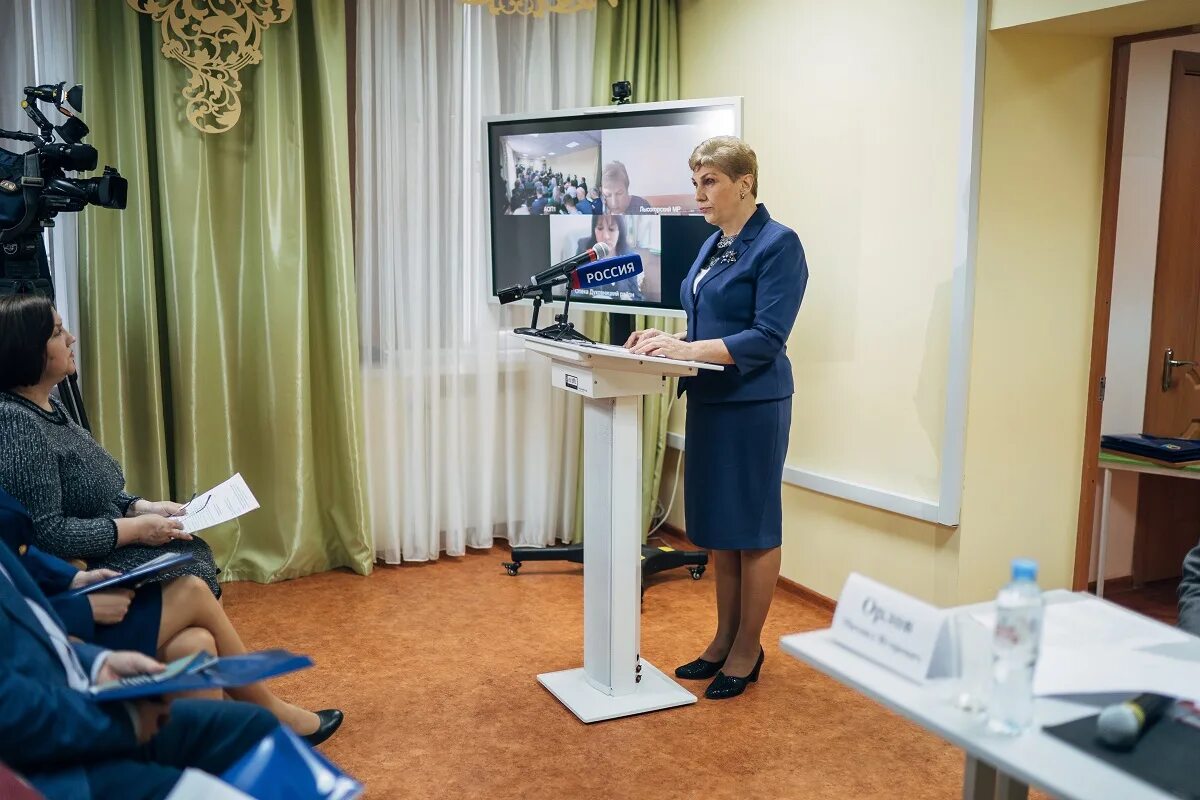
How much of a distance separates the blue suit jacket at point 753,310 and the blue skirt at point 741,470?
0.04m

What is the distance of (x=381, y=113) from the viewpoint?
4.04m

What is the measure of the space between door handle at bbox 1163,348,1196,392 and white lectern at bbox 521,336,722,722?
84.7 inches

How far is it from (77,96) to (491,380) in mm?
1863

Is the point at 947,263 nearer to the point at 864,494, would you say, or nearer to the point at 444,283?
the point at 864,494

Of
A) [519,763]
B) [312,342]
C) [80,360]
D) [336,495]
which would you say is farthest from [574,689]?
[80,360]

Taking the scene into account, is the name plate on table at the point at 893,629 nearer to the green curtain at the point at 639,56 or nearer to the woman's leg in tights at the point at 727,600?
the woman's leg in tights at the point at 727,600

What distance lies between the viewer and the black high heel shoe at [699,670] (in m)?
3.13

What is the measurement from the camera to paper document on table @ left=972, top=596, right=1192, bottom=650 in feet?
5.09

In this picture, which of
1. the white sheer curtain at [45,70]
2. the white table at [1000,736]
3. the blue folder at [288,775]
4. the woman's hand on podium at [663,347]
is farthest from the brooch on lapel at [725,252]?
the white sheer curtain at [45,70]

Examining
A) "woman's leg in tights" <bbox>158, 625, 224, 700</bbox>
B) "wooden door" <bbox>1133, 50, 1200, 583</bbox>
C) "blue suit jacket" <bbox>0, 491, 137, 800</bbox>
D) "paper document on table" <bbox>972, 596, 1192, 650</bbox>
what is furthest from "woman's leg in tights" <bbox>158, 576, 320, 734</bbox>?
"wooden door" <bbox>1133, 50, 1200, 583</bbox>

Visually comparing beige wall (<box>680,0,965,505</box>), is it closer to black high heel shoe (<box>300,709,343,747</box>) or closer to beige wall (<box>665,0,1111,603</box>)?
beige wall (<box>665,0,1111,603</box>)

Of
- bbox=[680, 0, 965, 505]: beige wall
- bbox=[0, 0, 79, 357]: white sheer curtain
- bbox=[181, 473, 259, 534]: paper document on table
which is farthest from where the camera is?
bbox=[0, 0, 79, 357]: white sheer curtain

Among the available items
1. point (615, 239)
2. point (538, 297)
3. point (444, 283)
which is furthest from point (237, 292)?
point (538, 297)

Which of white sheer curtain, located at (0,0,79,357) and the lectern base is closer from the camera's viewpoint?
the lectern base
